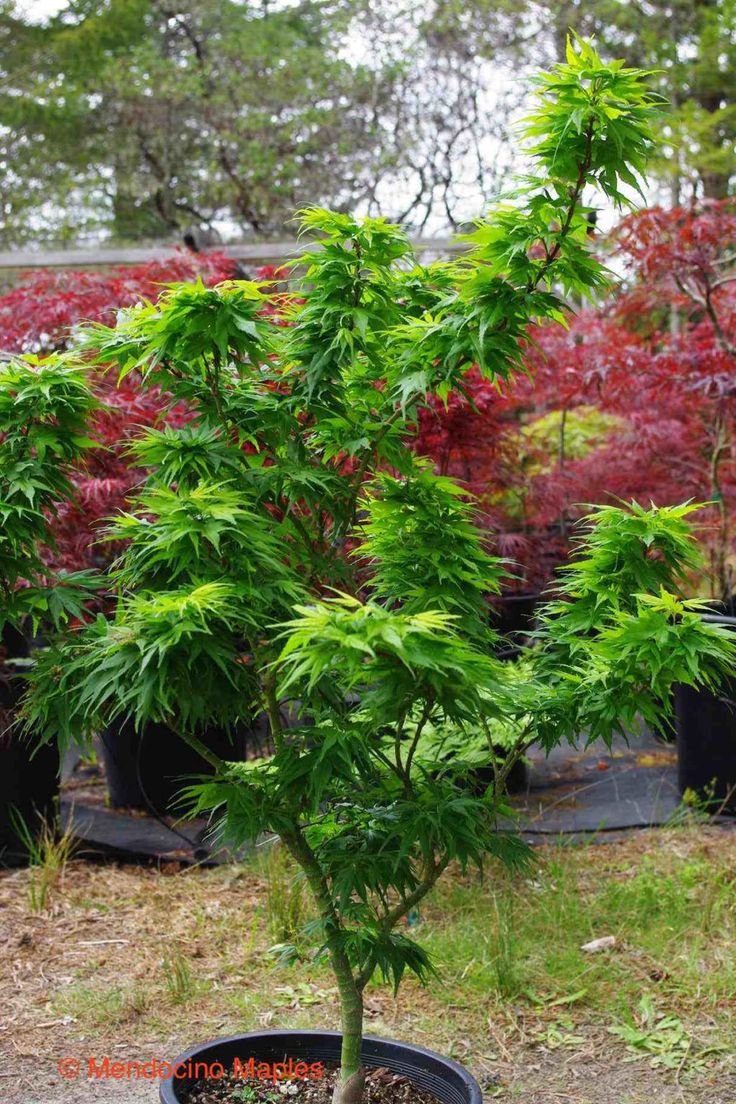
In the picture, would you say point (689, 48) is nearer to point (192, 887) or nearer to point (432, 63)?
point (432, 63)

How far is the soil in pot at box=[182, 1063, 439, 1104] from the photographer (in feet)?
8.09

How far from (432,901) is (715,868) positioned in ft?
3.35

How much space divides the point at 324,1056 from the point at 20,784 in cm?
221

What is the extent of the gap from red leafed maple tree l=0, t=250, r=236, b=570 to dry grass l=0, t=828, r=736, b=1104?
1350mm

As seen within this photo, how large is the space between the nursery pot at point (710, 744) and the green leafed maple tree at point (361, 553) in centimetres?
246

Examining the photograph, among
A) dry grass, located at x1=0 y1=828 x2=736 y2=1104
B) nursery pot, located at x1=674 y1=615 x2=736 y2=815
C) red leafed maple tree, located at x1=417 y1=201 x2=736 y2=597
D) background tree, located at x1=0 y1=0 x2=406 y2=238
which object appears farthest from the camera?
background tree, located at x1=0 y1=0 x2=406 y2=238

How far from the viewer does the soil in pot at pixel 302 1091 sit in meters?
2.46

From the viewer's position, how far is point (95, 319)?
4.78m

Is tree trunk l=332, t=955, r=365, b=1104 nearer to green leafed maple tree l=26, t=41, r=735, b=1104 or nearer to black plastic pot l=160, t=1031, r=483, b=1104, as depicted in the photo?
green leafed maple tree l=26, t=41, r=735, b=1104

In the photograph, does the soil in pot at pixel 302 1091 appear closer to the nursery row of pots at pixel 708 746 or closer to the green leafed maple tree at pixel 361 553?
the green leafed maple tree at pixel 361 553

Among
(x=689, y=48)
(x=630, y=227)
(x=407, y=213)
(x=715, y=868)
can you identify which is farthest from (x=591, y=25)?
(x=715, y=868)

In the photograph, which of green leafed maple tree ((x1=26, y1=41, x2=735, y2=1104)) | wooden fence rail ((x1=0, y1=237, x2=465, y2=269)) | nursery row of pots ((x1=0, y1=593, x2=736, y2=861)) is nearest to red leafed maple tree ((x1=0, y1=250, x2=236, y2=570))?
nursery row of pots ((x1=0, y1=593, x2=736, y2=861))

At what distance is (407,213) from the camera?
35.4 feet

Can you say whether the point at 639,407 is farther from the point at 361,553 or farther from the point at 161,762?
the point at 361,553
